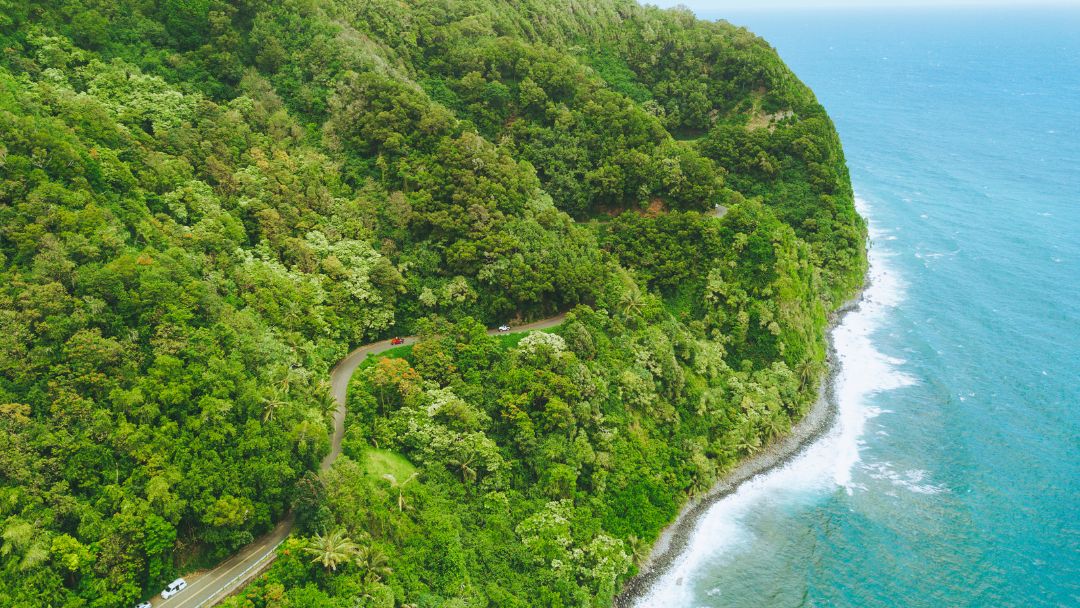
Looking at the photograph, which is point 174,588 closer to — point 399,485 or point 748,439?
point 399,485

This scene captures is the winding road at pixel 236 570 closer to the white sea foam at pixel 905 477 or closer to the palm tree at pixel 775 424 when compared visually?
the palm tree at pixel 775 424

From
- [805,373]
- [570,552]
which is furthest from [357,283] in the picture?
[805,373]

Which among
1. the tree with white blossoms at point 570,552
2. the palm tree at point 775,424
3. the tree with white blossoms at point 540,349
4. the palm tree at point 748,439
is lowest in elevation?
the tree with white blossoms at point 570,552

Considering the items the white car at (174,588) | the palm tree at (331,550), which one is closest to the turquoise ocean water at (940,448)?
the palm tree at (331,550)

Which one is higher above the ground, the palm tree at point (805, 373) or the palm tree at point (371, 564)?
the palm tree at point (805, 373)

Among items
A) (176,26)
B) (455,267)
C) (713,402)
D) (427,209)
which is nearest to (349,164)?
(427,209)

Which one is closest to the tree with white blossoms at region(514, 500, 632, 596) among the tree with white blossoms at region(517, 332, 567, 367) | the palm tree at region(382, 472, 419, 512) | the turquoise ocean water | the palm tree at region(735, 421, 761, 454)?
the turquoise ocean water
